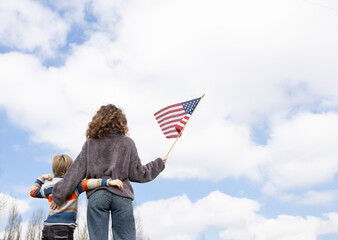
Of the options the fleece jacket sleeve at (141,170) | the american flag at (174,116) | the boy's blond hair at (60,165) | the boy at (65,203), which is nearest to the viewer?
the boy at (65,203)

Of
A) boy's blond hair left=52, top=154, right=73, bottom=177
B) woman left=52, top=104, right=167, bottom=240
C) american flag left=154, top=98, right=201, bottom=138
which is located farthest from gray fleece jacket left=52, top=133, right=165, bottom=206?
american flag left=154, top=98, right=201, bottom=138

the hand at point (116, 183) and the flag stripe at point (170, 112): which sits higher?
the flag stripe at point (170, 112)

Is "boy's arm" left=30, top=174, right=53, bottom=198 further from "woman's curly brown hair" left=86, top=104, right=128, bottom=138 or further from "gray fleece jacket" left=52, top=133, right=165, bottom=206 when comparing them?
"woman's curly brown hair" left=86, top=104, right=128, bottom=138

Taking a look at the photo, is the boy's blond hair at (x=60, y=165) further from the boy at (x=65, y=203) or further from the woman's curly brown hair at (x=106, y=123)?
the woman's curly brown hair at (x=106, y=123)

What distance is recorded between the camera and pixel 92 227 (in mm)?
4242

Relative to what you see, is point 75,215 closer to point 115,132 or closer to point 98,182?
point 98,182

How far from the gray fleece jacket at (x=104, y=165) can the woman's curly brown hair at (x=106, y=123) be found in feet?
0.18

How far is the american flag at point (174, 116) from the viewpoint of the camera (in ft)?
21.1

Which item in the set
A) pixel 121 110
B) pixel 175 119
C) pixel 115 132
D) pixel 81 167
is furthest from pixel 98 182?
pixel 175 119

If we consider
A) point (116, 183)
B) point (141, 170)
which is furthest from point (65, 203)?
point (141, 170)

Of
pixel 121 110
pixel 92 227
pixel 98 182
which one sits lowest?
pixel 92 227

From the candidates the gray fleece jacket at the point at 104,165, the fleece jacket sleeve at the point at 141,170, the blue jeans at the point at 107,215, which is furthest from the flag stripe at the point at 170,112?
the blue jeans at the point at 107,215

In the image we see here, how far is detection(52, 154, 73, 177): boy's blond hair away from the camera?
4668mm

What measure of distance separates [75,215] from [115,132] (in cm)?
100
